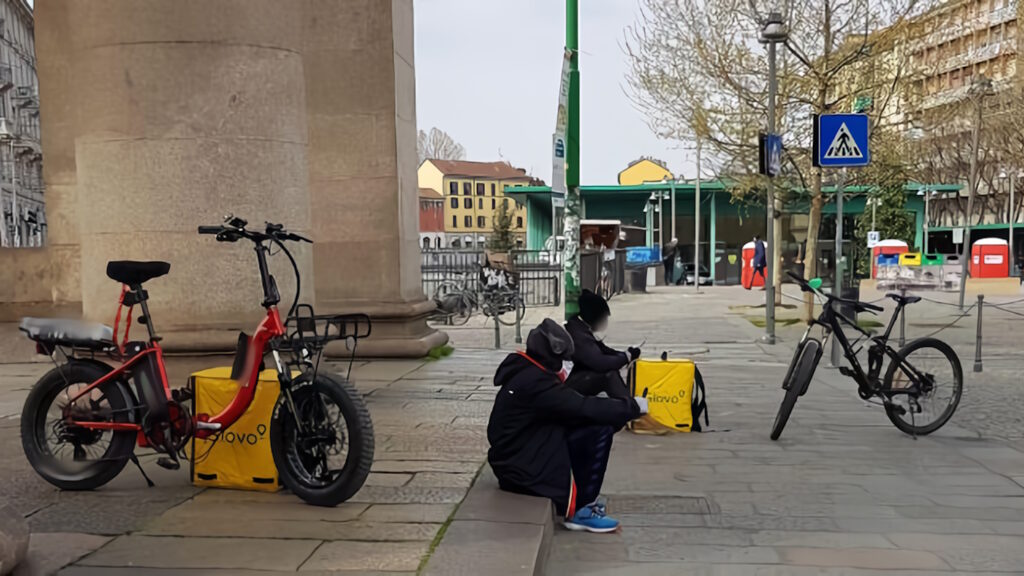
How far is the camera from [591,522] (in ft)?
15.7

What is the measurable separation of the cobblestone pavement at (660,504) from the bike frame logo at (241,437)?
0.95ft

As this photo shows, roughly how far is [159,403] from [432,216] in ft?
378

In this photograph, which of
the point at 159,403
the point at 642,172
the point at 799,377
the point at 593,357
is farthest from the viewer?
the point at 642,172

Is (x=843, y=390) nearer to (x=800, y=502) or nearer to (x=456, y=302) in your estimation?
(x=800, y=502)

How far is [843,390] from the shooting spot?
31.0ft

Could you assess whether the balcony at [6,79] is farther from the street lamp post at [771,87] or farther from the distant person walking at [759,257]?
the distant person walking at [759,257]

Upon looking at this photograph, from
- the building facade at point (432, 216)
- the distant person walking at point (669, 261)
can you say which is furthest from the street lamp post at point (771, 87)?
the building facade at point (432, 216)

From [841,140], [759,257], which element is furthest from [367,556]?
[759,257]

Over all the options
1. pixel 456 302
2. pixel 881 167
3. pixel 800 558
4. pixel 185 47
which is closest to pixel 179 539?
pixel 800 558

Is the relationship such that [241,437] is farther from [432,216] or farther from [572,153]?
[432,216]

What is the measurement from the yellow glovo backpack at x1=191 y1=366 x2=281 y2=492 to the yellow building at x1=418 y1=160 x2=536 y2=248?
4502 inches

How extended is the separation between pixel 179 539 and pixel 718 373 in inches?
310

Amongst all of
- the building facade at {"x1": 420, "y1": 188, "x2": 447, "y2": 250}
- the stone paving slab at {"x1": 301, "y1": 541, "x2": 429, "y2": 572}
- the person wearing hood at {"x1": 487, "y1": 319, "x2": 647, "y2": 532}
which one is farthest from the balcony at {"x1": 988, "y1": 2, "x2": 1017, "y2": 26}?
the building facade at {"x1": 420, "y1": 188, "x2": 447, "y2": 250}

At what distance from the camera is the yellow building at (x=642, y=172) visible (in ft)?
285
